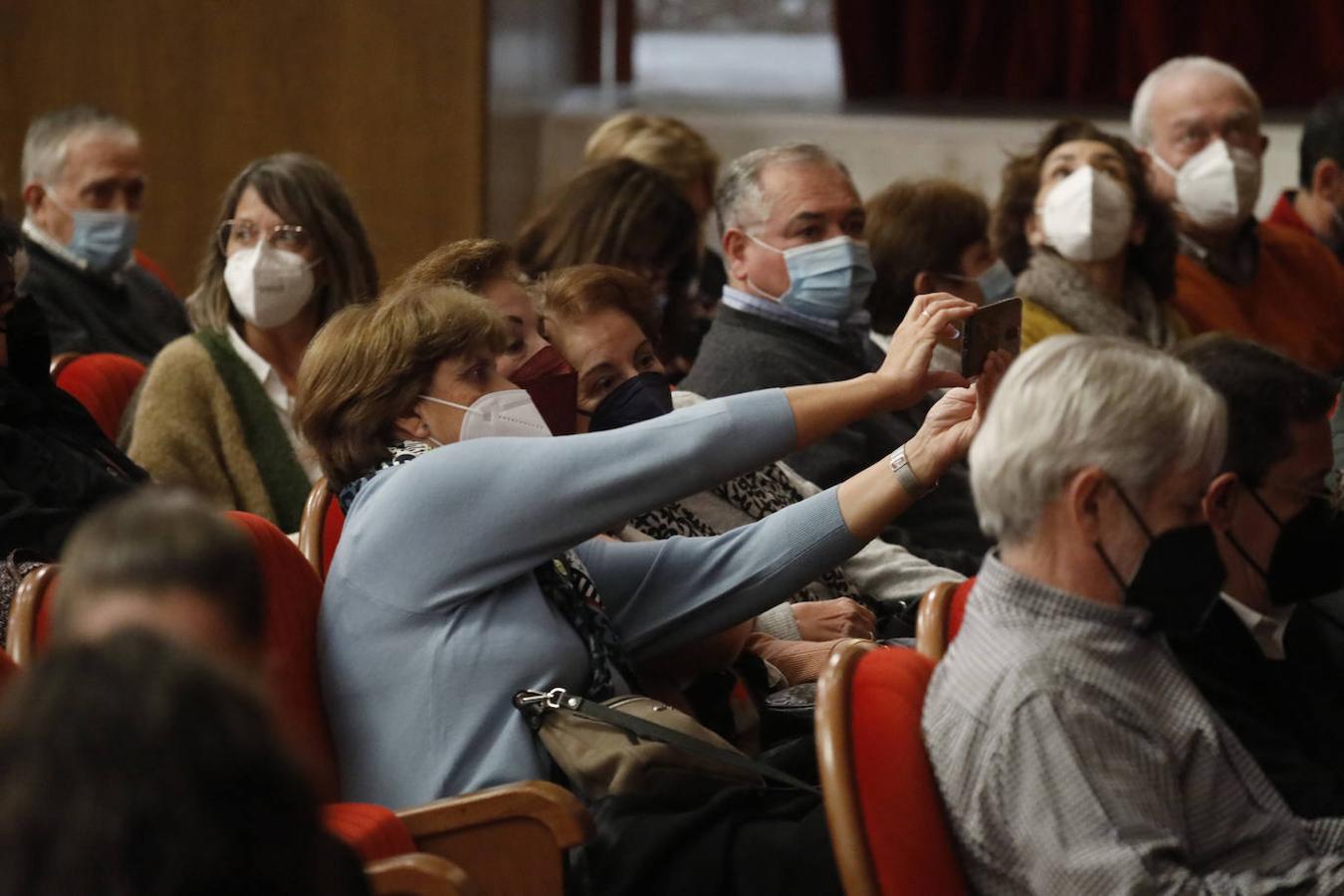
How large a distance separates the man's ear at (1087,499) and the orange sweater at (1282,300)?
3.12 meters

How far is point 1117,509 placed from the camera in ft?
6.23

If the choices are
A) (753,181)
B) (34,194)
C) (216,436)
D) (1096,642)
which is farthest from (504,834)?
(34,194)

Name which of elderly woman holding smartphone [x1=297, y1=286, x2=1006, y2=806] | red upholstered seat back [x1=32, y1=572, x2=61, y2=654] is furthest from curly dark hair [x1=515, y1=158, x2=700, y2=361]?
red upholstered seat back [x1=32, y1=572, x2=61, y2=654]

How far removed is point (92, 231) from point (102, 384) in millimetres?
1087

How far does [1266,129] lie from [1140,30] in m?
0.59

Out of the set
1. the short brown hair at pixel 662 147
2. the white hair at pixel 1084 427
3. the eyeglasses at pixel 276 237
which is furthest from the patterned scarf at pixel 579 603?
the short brown hair at pixel 662 147

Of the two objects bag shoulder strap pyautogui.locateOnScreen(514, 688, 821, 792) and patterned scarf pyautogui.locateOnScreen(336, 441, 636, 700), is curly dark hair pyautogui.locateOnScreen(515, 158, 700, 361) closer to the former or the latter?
patterned scarf pyautogui.locateOnScreen(336, 441, 636, 700)

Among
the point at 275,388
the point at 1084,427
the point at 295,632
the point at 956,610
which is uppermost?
the point at 1084,427

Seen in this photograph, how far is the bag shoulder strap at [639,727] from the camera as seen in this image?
222 cm

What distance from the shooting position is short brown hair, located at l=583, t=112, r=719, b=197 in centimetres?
546

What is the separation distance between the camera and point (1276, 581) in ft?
7.79

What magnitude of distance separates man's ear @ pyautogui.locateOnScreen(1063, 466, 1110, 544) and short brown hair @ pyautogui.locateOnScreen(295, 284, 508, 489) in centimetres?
91

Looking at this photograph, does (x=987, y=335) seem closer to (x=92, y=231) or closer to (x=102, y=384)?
(x=102, y=384)

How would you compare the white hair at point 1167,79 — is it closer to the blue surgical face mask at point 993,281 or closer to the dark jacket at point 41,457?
the blue surgical face mask at point 993,281
